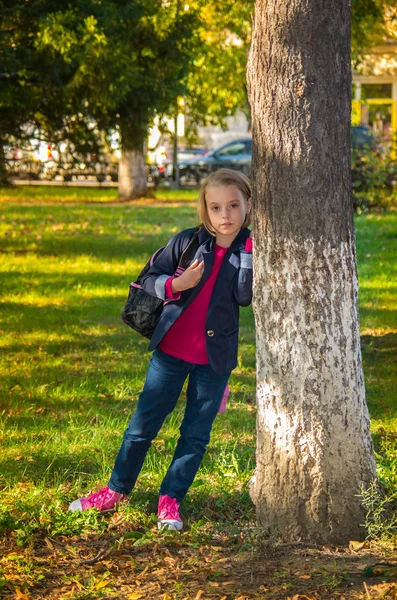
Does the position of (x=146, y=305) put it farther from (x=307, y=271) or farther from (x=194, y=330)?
(x=307, y=271)

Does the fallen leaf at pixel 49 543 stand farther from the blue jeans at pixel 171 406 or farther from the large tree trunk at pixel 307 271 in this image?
the large tree trunk at pixel 307 271

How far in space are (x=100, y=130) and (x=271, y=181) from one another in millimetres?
11592

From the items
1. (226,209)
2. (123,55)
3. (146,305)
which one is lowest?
(146,305)

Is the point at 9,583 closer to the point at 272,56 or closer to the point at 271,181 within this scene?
the point at 271,181

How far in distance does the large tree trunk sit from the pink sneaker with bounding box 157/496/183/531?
0.46 m

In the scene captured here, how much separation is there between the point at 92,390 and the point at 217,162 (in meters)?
26.5

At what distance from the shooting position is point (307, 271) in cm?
421

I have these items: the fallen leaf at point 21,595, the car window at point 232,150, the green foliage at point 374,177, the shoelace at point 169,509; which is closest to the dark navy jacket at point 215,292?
the shoelace at point 169,509

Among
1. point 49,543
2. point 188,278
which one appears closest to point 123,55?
point 188,278

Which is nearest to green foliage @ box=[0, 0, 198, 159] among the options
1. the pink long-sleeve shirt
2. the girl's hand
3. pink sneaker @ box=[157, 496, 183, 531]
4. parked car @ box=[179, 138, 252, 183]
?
the pink long-sleeve shirt

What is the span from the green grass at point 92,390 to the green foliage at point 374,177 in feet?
12.6

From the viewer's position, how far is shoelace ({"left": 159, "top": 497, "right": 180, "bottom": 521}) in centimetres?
452

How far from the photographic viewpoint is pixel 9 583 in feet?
12.8

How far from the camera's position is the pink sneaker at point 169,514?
4480 mm
